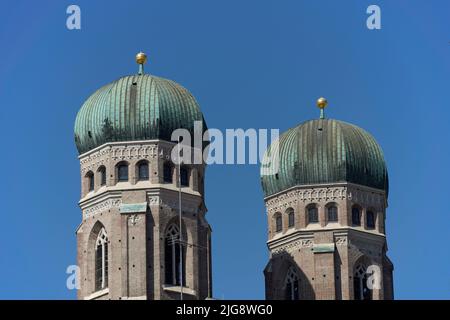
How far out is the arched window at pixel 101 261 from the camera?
119625 millimetres

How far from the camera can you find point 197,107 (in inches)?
4867

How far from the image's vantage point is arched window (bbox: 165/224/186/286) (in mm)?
119375

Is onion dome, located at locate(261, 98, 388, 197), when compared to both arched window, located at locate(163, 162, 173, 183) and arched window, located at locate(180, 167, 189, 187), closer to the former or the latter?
arched window, located at locate(180, 167, 189, 187)

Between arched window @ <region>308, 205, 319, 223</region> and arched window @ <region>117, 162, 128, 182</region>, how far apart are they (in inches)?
469

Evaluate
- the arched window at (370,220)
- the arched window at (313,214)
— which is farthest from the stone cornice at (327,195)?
the arched window at (370,220)

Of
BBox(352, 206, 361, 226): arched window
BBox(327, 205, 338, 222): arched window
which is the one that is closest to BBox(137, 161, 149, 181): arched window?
BBox(327, 205, 338, 222): arched window

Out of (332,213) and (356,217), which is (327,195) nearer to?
(332,213)

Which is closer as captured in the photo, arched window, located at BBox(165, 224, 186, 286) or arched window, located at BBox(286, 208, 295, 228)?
arched window, located at BBox(165, 224, 186, 286)

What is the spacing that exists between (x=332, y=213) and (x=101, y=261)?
46.7 ft
